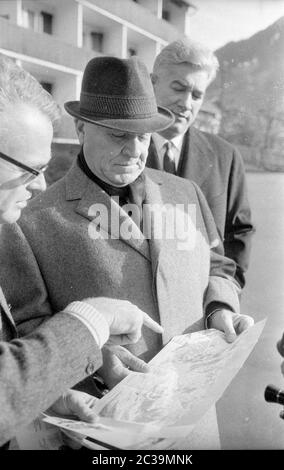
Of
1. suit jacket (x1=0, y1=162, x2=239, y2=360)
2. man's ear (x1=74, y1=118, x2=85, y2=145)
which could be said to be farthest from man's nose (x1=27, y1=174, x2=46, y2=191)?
man's ear (x1=74, y1=118, x2=85, y2=145)

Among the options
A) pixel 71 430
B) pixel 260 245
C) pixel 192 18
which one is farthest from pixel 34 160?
pixel 260 245

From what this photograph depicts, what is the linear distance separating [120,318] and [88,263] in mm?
269

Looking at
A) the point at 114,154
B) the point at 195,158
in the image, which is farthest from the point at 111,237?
the point at 195,158

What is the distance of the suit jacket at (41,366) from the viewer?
726 mm

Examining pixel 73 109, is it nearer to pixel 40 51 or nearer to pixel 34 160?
pixel 40 51

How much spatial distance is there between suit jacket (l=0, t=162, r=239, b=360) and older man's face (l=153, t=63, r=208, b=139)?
1.05 feet

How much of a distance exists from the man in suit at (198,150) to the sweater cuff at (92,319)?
2.31 ft

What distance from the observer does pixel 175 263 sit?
1.23m

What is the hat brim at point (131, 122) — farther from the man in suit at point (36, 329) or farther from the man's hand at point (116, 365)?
the man's hand at point (116, 365)

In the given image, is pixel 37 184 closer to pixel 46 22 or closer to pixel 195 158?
pixel 46 22

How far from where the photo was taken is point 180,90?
57.7 inches

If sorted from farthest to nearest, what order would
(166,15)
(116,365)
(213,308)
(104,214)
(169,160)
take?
(169,160) < (166,15) < (213,308) < (104,214) < (116,365)

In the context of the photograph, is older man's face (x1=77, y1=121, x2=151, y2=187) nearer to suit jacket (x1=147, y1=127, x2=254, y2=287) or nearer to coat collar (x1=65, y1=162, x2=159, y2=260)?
coat collar (x1=65, y1=162, x2=159, y2=260)

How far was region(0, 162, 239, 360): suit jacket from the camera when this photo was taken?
1.09 metres
